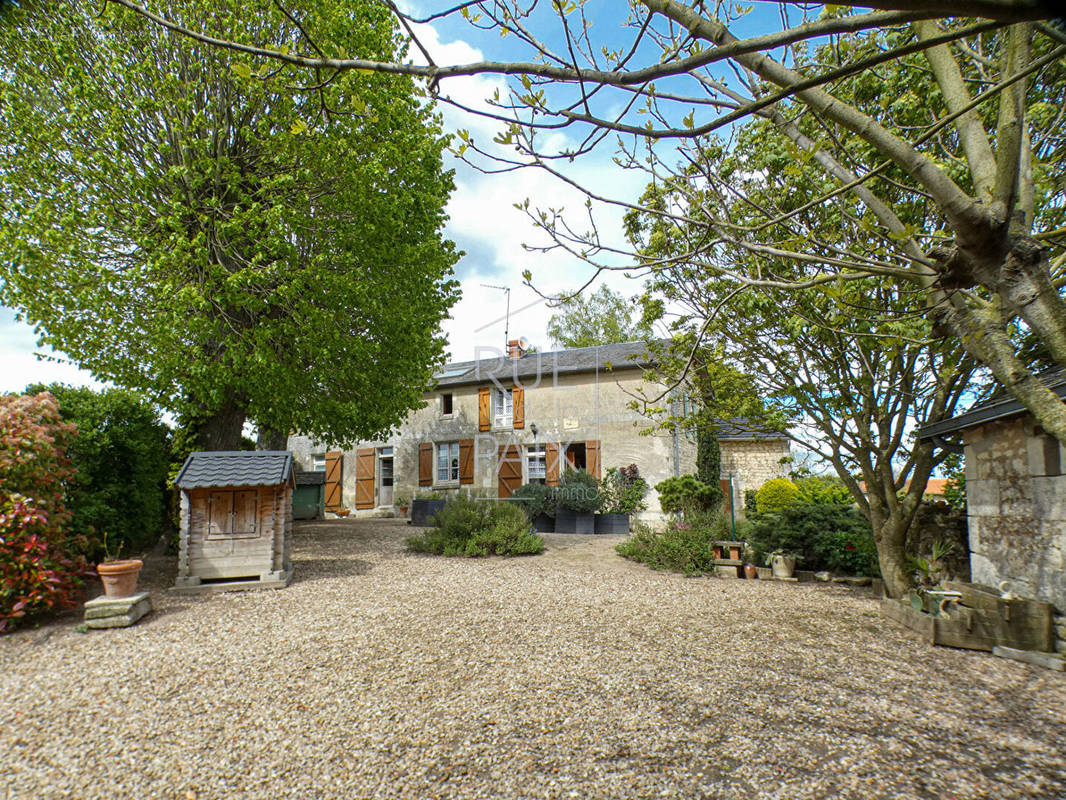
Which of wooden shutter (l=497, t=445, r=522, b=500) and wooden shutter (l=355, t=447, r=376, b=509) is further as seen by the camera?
wooden shutter (l=355, t=447, r=376, b=509)

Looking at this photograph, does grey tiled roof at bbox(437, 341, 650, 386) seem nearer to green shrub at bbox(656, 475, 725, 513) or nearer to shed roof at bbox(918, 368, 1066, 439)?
green shrub at bbox(656, 475, 725, 513)

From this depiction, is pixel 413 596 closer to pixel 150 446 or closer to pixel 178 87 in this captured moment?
pixel 150 446

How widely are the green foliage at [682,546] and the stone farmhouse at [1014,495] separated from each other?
10.1ft

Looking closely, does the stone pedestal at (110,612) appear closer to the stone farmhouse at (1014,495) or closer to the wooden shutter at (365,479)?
the stone farmhouse at (1014,495)

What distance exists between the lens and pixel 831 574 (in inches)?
281

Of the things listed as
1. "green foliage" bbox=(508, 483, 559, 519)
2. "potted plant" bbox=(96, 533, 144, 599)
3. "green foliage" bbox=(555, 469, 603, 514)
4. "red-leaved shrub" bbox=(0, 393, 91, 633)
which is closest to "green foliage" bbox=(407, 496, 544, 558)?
"green foliage" bbox=(555, 469, 603, 514)

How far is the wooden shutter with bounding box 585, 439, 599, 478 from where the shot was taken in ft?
46.2

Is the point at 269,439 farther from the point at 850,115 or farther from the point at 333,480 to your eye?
the point at 850,115

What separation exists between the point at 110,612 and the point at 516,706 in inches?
152

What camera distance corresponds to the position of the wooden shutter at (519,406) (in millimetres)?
15632

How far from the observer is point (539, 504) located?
12594mm

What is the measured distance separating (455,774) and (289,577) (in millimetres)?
4680

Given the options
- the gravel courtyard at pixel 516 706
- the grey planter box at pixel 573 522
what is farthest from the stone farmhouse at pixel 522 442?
the gravel courtyard at pixel 516 706

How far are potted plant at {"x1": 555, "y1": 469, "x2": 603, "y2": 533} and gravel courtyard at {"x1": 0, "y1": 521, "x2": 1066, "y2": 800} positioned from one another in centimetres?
676
